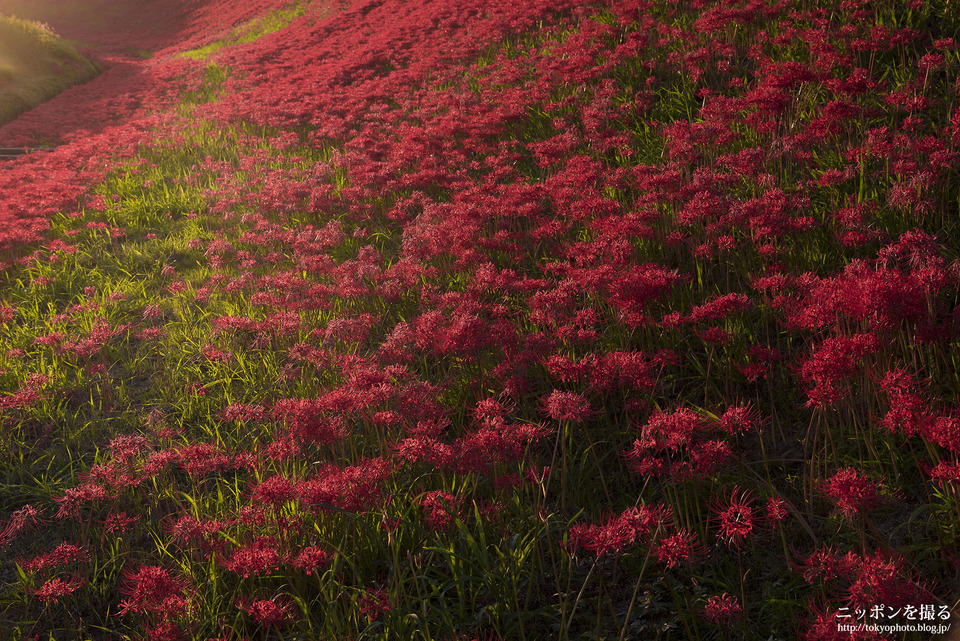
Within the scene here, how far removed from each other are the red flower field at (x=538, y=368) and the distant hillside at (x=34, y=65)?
12905 mm

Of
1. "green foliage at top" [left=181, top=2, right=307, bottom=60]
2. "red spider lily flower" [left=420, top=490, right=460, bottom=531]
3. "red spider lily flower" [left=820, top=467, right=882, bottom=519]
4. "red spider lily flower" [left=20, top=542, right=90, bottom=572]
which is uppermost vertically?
"green foliage at top" [left=181, top=2, right=307, bottom=60]

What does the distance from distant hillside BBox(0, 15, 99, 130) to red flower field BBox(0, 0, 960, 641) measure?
42.3 ft

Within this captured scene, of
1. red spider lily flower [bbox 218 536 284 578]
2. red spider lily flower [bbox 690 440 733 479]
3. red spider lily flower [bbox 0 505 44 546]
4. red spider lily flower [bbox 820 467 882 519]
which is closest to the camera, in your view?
red spider lily flower [bbox 820 467 882 519]

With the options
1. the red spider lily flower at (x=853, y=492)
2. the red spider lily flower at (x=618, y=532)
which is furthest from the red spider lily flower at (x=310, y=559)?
the red spider lily flower at (x=853, y=492)

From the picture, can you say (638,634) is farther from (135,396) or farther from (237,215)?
(237,215)

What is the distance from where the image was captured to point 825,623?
76.7 inches

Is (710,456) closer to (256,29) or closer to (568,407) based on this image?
(568,407)

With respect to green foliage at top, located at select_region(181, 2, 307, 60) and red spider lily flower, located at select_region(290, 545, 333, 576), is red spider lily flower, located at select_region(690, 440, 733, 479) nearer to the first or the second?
red spider lily flower, located at select_region(290, 545, 333, 576)

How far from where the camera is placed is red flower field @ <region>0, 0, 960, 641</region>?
2.73m

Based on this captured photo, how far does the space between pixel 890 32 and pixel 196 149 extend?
38.1ft

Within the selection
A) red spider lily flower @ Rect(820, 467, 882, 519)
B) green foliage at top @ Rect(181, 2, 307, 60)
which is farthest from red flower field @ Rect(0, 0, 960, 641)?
green foliage at top @ Rect(181, 2, 307, 60)

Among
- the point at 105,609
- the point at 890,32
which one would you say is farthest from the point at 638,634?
the point at 890,32

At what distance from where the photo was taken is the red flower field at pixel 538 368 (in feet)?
8.96

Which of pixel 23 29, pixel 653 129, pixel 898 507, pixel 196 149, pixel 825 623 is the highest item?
pixel 23 29
